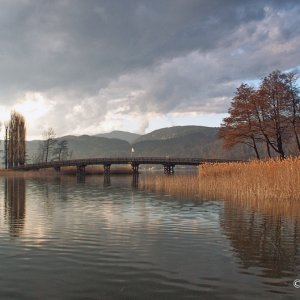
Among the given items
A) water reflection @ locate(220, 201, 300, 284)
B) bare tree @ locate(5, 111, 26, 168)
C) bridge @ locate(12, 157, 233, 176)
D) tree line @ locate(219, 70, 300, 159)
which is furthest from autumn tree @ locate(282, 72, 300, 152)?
bare tree @ locate(5, 111, 26, 168)

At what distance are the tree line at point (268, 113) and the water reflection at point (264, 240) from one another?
35.1 meters

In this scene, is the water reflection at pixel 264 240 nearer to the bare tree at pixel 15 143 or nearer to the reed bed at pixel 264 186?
the reed bed at pixel 264 186

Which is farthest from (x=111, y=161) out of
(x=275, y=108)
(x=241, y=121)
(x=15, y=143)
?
(x=275, y=108)

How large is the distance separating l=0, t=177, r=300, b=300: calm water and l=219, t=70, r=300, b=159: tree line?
37.4m

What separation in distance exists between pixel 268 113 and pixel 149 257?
156ft

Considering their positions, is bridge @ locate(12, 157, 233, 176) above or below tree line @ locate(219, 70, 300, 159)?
below

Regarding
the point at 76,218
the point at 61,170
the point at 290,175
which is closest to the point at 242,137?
the point at 290,175

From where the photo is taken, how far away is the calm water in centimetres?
802

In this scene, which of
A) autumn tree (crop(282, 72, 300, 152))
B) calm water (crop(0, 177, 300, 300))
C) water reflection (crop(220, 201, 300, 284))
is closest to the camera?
calm water (crop(0, 177, 300, 300))

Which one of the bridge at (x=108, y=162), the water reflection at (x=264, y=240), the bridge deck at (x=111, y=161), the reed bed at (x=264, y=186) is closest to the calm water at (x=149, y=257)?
the water reflection at (x=264, y=240)

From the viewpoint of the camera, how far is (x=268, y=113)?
5462cm

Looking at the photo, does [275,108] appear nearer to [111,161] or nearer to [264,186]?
[264,186]

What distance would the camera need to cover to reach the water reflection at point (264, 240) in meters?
9.95

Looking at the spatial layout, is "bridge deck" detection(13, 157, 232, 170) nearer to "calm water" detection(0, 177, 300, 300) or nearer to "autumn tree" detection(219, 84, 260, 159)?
"autumn tree" detection(219, 84, 260, 159)
